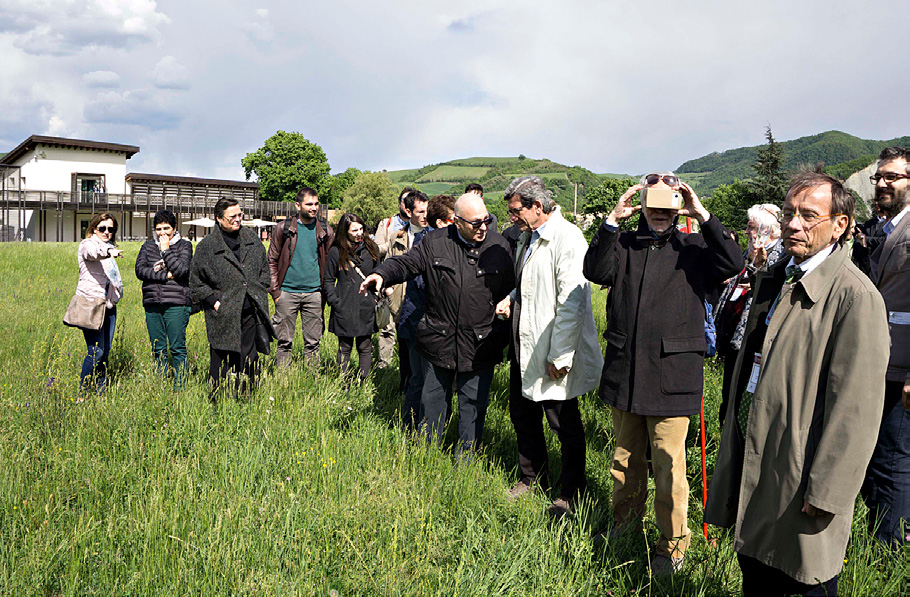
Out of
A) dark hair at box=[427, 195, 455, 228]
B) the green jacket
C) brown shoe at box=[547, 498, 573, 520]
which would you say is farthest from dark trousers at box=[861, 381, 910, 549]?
dark hair at box=[427, 195, 455, 228]

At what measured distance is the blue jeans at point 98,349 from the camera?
6000 millimetres

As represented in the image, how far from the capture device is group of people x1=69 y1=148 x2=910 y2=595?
2.13 meters

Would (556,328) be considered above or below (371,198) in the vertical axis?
below

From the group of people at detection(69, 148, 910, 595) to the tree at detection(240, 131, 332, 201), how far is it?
203 ft

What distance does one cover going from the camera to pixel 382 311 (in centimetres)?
689

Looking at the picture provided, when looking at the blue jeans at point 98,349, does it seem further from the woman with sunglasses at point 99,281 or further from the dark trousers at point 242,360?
the dark trousers at point 242,360

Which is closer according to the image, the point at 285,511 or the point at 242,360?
the point at 285,511

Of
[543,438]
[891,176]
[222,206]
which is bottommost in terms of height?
[543,438]

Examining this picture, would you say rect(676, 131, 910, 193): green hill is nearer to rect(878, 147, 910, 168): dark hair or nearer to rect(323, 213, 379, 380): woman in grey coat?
rect(323, 213, 379, 380): woman in grey coat

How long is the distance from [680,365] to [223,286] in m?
4.17

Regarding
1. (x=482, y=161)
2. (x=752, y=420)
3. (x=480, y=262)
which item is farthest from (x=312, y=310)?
(x=482, y=161)

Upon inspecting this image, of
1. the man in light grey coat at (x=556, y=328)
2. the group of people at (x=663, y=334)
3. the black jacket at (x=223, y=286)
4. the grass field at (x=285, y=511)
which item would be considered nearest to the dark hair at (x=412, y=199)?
the group of people at (x=663, y=334)

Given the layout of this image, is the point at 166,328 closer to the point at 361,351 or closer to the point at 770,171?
the point at 361,351

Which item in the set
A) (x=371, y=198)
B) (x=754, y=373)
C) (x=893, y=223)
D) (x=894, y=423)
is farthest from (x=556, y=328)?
(x=371, y=198)
